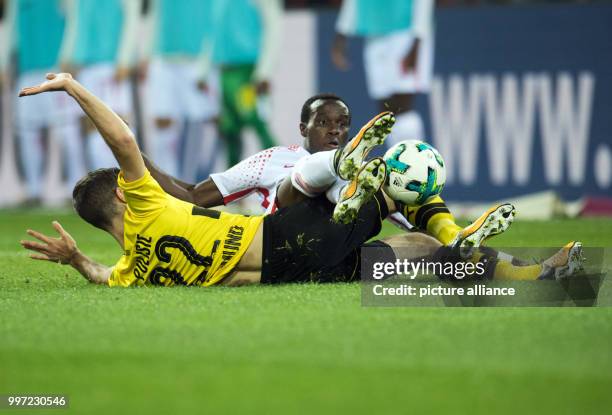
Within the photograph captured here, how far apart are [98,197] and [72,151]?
29.5 feet

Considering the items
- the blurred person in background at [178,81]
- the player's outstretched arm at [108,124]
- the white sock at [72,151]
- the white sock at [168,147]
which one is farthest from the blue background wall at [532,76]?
the player's outstretched arm at [108,124]

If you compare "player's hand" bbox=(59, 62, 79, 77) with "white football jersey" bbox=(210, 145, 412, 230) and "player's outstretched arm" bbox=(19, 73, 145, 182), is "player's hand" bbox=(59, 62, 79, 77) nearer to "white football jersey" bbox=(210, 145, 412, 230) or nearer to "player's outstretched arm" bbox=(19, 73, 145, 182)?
"white football jersey" bbox=(210, 145, 412, 230)

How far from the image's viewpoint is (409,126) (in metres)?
12.0

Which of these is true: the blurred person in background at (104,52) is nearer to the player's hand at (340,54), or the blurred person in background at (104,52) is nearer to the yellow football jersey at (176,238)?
the player's hand at (340,54)

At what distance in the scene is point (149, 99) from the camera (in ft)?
45.2

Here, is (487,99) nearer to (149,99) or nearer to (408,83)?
(408,83)

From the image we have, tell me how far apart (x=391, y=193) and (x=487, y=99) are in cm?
656

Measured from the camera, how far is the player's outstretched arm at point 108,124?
5.26 meters

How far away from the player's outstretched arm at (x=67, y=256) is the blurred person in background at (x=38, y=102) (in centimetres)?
861

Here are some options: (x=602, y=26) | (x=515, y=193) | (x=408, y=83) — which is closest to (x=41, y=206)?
(x=408, y=83)

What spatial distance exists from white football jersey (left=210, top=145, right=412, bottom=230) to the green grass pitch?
130 cm

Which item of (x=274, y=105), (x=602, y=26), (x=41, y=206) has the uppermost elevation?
(x=602, y=26)

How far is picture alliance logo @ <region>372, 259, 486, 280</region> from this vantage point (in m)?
5.35

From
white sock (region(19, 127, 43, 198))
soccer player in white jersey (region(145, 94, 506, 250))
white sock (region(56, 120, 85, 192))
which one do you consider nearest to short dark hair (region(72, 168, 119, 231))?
soccer player in white jersey (region(145, 94, 506, 250))
